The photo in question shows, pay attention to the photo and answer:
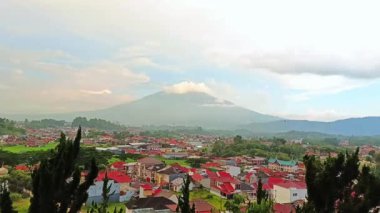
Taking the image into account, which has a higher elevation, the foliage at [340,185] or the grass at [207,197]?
the foliage at [340,185]

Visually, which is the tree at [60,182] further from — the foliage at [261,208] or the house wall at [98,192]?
the house wall at [98,192]

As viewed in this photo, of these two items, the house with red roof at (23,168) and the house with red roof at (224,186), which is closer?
the house with red roof at (224,186)

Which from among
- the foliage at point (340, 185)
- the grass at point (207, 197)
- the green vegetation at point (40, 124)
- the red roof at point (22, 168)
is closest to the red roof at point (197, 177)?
the grass at point (207, 197)

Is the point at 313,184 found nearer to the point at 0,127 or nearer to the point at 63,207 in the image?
the point at 63,207

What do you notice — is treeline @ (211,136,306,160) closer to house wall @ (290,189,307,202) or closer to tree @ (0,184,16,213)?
house wall @ (290,189,307,202)

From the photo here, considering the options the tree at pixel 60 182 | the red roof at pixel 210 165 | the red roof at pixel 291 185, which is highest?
the tree at pixel 60 182

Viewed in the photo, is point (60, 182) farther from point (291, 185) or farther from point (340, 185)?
point (291, 185)

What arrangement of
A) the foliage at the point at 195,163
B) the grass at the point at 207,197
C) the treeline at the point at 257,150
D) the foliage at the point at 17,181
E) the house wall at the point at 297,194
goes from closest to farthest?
the foliage at the point at 17,181 → the grass at the point at 207,197 → the house wall at the point at 297,194 → the foliage at the point at 195,163 → the treeline at the point at 257,150

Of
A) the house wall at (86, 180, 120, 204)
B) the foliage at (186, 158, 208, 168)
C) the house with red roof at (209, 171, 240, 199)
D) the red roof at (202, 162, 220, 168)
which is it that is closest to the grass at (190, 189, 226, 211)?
the house with red roof at (209, 171, 240, 199)

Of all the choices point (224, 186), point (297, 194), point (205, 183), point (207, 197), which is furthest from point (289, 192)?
point (205, 183)
